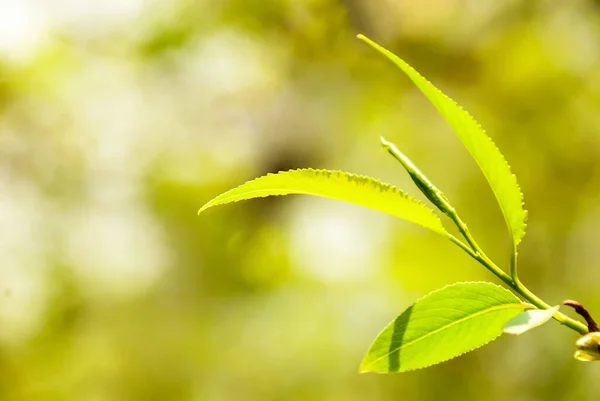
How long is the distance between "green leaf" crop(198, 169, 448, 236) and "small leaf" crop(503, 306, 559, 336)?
0.06 meters

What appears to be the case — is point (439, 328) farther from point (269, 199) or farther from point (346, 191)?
point (269, 199)

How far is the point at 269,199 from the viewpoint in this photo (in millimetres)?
1618

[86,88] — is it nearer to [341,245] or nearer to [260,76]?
[260,76]

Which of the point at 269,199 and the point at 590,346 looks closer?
the point at 590,346

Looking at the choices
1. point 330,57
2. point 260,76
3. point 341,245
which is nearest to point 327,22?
point 330,57

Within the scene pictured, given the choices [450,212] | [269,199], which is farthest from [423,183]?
[269,199]

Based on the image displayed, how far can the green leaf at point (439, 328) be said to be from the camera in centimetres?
29

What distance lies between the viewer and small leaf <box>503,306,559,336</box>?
24 cm

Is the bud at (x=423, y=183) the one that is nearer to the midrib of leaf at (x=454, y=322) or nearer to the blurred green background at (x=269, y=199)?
the midrib of leaf at (x=454, y=322)

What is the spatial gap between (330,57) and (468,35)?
0.43m

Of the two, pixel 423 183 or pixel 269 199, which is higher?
pixel 269 199

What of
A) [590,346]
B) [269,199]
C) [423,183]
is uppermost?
[269,199]

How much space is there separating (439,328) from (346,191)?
3.5 inches

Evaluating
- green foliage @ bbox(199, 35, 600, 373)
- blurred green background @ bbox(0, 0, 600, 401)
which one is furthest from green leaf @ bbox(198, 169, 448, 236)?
blurred green background @ bbox(0, 0, 600, 401)
